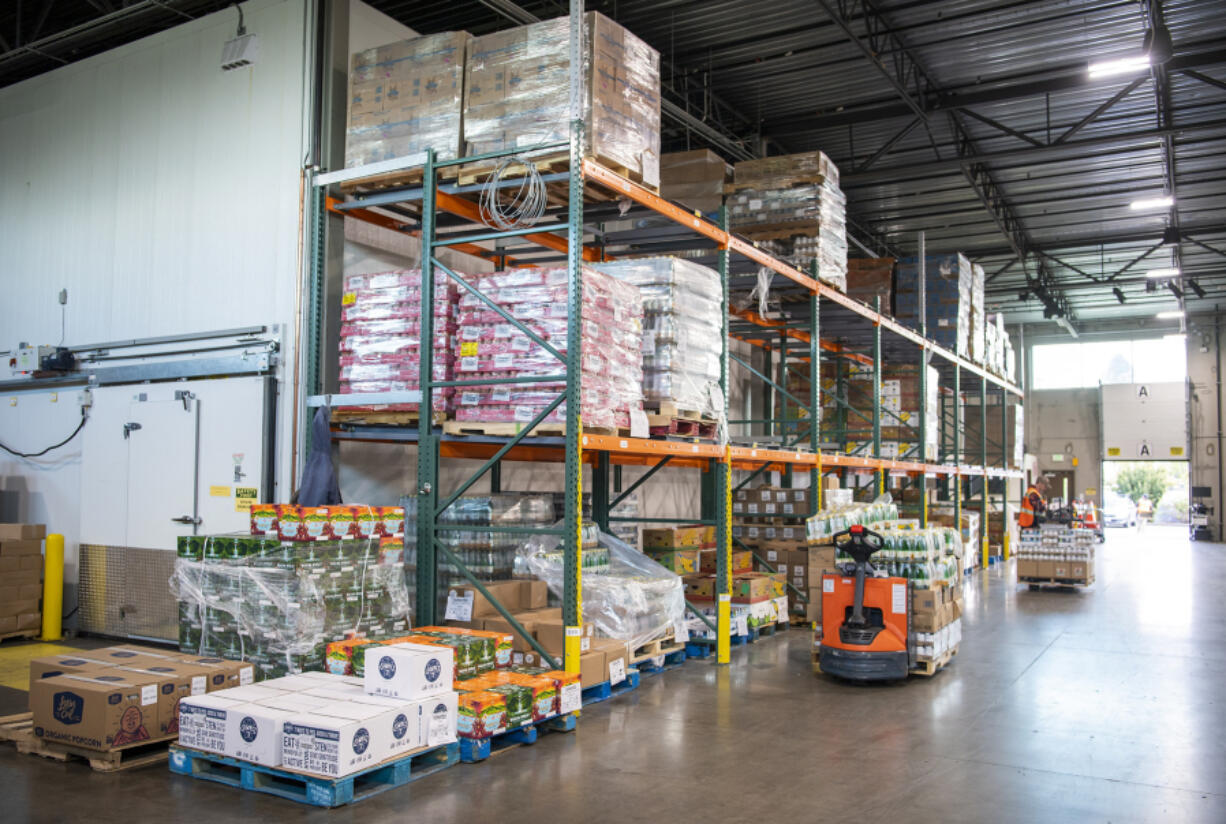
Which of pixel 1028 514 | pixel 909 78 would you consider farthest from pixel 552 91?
pixel 1028 514

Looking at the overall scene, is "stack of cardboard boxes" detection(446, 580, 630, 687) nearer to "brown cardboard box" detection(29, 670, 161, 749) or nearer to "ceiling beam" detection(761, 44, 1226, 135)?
"brown cardboard box" detection(29, 670, 161, 749)

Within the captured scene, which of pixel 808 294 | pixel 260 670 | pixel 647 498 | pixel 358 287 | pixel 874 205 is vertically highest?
pixel 874 205

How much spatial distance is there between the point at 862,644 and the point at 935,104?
28.7 feet

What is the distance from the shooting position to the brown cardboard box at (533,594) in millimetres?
7312

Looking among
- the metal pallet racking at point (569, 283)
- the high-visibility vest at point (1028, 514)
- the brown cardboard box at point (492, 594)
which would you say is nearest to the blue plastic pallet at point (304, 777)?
the metal pallet racking at point (569, 283)

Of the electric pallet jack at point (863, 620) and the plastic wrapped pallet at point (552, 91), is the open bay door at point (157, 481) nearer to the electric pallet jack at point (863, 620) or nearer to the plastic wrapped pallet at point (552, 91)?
the plastic wrapped pallet at point (552, 91)

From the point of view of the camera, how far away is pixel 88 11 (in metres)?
11.0

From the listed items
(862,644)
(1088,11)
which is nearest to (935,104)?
(1088,11)

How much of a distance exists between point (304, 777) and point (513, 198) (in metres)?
4.63

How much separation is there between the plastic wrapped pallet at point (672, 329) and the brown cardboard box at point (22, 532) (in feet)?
19.7

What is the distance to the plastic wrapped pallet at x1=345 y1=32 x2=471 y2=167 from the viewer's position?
7.30 m

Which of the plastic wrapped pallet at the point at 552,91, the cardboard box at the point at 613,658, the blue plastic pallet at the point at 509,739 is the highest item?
the plastic wrapped pallet at the point at 552,91

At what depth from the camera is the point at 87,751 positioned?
5129 mm

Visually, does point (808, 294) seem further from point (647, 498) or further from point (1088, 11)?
point (1088, 11)
